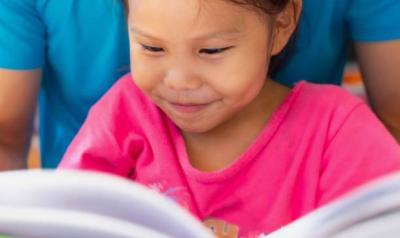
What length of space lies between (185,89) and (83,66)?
273 millimetres

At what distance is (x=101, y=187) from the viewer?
0.49 m

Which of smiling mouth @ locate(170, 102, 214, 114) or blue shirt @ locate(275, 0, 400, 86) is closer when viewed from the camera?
smiling mouth @ locate(170, 102, 214, 114)

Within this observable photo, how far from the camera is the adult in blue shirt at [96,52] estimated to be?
0.84 meters

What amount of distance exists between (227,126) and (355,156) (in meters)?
0.15

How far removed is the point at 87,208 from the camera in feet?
1.65

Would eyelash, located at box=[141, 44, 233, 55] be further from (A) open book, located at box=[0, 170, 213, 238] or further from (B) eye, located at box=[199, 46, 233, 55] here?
(A) open book, located at box=[0, 170, 213, 238]

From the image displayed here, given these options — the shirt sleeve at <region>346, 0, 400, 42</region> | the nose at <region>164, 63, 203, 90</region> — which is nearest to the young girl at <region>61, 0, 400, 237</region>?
the nose at <region>164, 63, 203, 90</region>

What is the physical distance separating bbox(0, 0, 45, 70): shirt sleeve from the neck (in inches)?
8.8

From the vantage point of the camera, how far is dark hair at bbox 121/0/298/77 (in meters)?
0.67

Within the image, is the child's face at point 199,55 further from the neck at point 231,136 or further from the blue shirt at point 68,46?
the blue shirt at point 68,46

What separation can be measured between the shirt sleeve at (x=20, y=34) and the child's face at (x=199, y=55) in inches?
7.9

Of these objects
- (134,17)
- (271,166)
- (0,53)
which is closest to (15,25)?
(0,53)

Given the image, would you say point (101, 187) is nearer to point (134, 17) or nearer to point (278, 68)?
point (134, 17)

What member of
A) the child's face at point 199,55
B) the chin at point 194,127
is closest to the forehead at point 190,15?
the child's face at point 199,55
